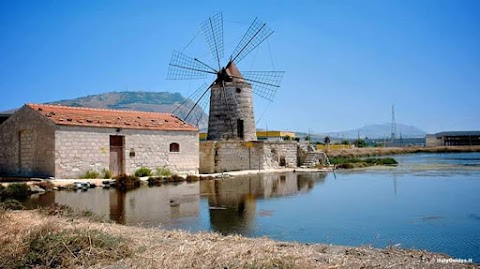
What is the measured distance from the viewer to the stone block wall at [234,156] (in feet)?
67.2

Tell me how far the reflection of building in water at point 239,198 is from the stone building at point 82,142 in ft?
10.1

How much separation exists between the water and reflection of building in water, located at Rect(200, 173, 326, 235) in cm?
2

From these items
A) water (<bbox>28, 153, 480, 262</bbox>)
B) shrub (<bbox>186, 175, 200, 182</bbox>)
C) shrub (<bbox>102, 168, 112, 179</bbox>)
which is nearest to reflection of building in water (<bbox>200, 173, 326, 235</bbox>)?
water (<bbox>28, 153, 480, 262</bbox>)

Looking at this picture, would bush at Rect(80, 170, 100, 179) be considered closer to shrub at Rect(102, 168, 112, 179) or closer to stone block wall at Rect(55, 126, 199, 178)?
stone block wall at Rect(55, 126, 199, 178)

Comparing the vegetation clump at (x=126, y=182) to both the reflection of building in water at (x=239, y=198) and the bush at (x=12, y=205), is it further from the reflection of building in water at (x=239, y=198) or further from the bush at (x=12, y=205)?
the bush at (x=12, y=205)

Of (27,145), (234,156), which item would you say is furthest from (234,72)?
(27,145)

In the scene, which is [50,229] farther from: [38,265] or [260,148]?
[260,148]

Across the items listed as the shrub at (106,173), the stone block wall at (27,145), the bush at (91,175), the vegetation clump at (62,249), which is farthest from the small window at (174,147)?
the vegetation clump at (62,249)

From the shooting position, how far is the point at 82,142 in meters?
14.8

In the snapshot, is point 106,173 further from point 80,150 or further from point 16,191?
point 16,191

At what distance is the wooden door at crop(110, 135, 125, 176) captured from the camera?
1582 cm

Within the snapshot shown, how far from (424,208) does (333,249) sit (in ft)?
16.3

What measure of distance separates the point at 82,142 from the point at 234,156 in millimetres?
7667

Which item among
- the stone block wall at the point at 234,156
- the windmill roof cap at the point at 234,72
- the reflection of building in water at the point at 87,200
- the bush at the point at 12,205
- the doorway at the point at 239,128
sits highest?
the windmill roof cap at the point at 234,72
